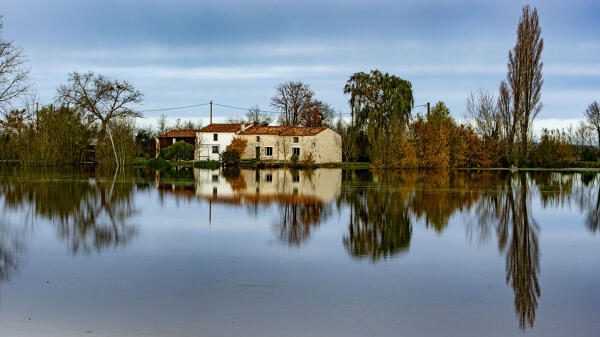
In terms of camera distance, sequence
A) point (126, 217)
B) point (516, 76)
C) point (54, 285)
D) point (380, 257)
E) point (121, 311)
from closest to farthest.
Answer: point (121, 311), point (54, 285), point (380, 257), point (126, 217), point (516, 76)

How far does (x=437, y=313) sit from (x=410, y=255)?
2.71 meters

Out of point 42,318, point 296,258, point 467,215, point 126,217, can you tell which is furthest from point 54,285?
point 467,215

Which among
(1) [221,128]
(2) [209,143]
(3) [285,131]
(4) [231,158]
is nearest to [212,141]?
(2) [209,143]

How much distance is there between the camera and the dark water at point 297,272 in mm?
4820

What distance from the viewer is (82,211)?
12.4 m

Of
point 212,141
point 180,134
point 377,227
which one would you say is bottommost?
point 377,227

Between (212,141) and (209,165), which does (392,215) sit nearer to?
(209,165)

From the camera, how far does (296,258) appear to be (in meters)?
7.66

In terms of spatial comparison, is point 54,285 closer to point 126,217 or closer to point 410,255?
point 410,255

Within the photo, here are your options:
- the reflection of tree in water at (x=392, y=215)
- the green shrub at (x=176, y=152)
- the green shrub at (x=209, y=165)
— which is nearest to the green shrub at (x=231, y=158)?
the green shrub at (x=209, y=165)

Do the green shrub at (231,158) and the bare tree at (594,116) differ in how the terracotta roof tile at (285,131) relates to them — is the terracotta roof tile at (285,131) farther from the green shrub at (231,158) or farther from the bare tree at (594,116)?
the bare tree at (594,116)

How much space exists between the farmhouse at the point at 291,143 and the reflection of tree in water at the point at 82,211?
35752 millimetres

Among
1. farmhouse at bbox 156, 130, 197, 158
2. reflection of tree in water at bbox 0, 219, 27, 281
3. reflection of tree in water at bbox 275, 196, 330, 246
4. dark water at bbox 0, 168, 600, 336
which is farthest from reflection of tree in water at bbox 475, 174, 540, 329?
farmhouse at bbox 156, 130, 197, 158

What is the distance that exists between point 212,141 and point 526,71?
103 ft
